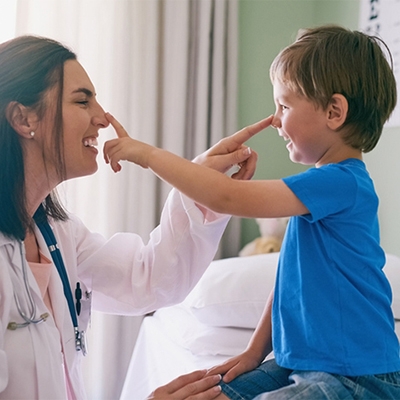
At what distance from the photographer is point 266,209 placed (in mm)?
1067

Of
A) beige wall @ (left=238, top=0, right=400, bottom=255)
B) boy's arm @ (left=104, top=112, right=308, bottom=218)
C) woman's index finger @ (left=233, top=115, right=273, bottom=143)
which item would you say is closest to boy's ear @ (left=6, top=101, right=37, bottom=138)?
boy's arm @ (left=104, top=112, right=308, bottom=218)

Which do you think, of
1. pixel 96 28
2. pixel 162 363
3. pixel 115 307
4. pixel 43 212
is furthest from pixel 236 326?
pixel 96 28

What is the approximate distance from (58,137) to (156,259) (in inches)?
15.9

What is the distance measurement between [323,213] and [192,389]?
0.47 meters

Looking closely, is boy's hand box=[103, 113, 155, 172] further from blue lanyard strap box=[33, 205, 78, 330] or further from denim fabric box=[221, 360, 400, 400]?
denim fabric box=[221, 360, 400, 400]

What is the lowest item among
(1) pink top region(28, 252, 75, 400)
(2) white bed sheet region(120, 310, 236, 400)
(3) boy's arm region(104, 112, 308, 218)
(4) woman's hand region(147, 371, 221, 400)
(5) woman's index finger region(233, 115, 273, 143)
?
(2) white bed sheet region(120, 310, 236, 400)

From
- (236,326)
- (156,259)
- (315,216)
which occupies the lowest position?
(236,326)

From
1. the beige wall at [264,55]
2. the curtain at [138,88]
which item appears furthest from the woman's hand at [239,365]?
the beige wall at [264,55]

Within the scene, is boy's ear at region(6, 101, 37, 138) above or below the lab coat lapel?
above

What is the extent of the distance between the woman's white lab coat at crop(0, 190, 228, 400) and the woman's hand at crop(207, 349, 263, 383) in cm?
29

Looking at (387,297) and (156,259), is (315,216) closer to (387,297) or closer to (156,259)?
(387,297)

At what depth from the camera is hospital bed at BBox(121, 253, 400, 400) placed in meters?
1.80

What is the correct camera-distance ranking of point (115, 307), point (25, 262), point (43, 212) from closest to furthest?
point (25, 262)
point (43, 212)
point (115, 307)

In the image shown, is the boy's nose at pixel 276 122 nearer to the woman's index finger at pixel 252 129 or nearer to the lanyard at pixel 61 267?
the woman's index finger at pixel 252 129
